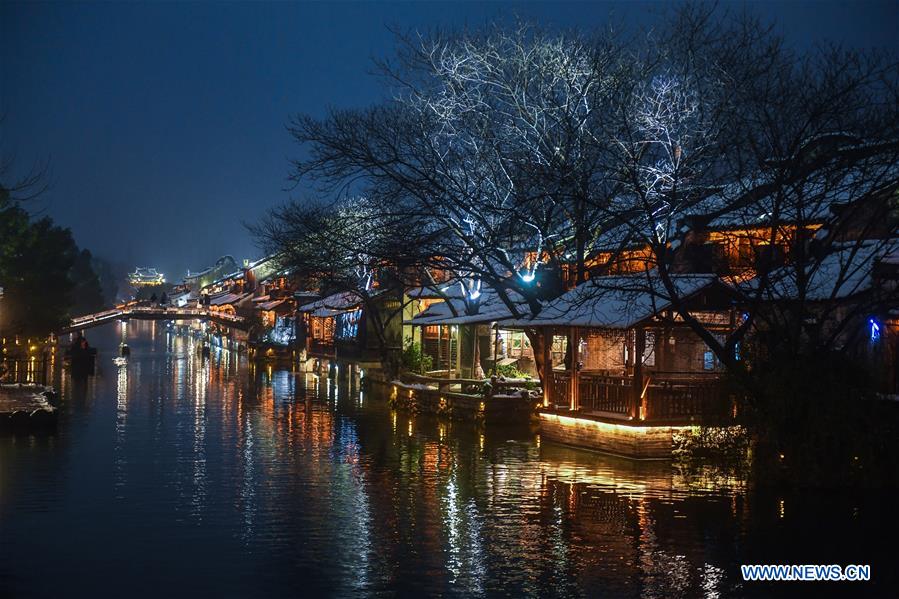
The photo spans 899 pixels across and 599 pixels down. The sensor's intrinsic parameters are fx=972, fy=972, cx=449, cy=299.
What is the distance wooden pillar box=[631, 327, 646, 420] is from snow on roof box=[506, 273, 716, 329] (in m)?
0.51

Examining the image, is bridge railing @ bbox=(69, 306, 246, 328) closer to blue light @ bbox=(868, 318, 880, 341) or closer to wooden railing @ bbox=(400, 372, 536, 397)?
wooden railing @ bbox=(400, 372, 536, 397)

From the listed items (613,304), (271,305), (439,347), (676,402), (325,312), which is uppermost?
(271,305)

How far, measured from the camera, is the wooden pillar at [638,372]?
22.3 metres

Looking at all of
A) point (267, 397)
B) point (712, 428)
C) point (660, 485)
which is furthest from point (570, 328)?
point (267, 397)

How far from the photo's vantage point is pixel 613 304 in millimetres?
23453

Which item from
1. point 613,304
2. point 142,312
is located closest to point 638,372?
point 613,304

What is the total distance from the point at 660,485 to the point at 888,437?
4.31 metres

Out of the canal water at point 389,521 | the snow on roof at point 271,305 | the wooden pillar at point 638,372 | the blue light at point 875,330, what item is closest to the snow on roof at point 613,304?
the wooden pillar at point 638,372

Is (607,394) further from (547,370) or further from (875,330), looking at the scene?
(875,330)

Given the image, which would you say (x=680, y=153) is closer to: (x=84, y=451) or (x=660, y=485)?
(x=660, y=485)

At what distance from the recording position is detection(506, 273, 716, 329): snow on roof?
21.8m

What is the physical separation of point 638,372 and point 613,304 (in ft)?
6.24

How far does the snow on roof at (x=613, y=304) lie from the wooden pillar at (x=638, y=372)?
0.51 meters

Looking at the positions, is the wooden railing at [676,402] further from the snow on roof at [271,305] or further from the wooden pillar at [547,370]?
the snow on roof at [271,305]
